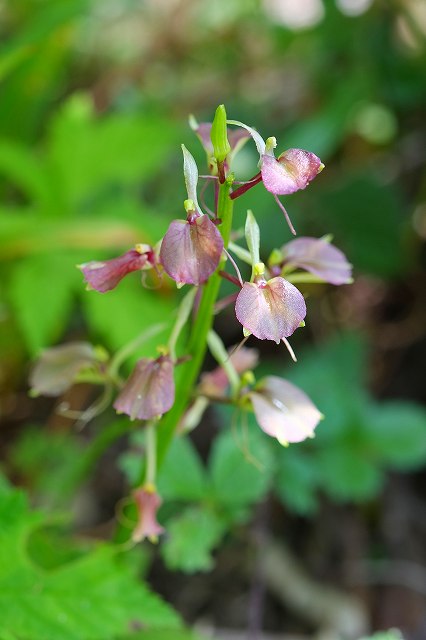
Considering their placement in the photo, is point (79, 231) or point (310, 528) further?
point (310, 528)

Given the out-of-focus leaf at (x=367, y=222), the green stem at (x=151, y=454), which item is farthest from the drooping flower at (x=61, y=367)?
the out-of-focus leaf at (x=367, y=222)

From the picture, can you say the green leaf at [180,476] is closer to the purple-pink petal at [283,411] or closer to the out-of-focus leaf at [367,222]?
the purple-pink petal at [283,411]

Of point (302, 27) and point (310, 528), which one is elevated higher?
point (302, 27)

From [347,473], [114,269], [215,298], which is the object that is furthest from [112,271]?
[347,473]

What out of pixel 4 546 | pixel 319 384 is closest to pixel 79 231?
pixel 319 384

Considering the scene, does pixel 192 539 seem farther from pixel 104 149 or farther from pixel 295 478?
pixel 104 149

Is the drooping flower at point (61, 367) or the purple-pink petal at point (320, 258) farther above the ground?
the purple-pink petal at point (320, 258)

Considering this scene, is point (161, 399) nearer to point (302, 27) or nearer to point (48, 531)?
point (48, 531)

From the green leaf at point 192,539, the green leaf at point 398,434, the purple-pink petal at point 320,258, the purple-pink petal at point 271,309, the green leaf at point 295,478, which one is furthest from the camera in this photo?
the green leaf at point 398,434
